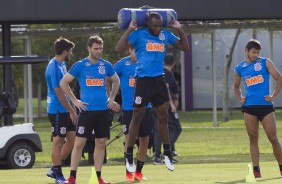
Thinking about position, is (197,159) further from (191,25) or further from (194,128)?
(194,128)

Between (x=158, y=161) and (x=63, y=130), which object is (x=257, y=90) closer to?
(x=63, y=130)

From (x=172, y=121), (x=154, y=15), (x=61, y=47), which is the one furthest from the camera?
(x=172, y=121)

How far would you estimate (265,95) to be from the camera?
50.3 ft

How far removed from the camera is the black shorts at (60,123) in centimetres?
1547

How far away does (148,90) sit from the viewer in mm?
14172

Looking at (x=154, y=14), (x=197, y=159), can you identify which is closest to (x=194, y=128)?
(x=197, y=159)

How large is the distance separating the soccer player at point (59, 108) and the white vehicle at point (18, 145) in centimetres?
450

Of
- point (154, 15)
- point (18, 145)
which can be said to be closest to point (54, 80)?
point (154, 15)

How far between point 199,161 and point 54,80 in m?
6.94

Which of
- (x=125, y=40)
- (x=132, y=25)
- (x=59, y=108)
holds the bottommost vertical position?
(x=59, y=108)

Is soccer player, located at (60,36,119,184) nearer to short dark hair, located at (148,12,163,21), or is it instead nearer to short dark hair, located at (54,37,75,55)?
short dark hair, located at (148,12,163,21)

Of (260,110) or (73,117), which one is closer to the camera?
(73,117)

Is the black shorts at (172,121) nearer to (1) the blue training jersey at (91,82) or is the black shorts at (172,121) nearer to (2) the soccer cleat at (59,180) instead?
(2) the soccer cleat at (59,180)

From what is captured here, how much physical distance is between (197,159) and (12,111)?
194 inches
